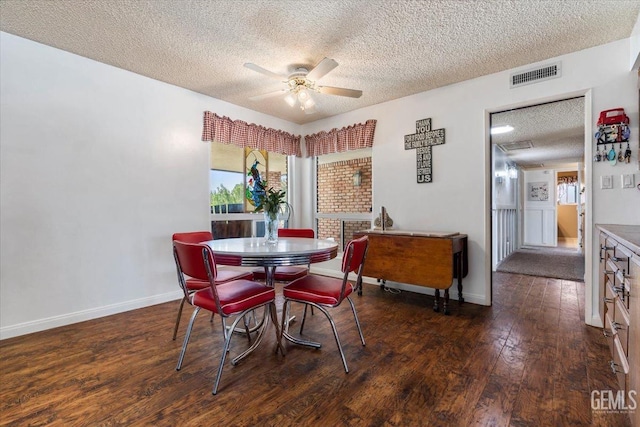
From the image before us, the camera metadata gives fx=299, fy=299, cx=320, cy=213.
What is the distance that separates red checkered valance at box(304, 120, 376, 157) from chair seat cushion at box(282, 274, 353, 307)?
2369 millimetres

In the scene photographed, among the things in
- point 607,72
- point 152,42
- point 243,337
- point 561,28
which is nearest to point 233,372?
point 243,337

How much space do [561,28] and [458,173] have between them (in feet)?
4.61

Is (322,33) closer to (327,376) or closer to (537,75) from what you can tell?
(537,75)

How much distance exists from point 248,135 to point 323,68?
1923 mm

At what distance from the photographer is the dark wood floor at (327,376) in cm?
141

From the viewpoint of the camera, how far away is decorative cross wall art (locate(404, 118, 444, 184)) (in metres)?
3.38

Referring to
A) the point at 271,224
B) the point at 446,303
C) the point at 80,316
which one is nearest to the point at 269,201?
A: the point at 271,224

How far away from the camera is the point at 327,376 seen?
1746 mm

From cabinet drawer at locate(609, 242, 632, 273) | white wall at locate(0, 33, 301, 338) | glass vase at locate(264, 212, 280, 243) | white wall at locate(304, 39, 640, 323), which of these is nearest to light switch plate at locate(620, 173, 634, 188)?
white wall at locate(304, 39, 640, 323)

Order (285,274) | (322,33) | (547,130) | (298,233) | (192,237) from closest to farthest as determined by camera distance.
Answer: (322,33), (285,274), (192,237), (298,233), (547,130)

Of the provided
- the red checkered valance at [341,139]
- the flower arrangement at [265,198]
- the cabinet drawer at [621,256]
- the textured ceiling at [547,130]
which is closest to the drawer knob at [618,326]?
the cabinet drawer at [621,256]

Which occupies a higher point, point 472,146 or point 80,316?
point 472,146

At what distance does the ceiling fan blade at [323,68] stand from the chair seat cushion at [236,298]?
1.66 metres

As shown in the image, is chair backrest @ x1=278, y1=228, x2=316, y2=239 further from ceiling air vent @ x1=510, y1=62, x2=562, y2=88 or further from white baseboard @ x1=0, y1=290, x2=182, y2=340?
ceiling air vent @ x1=510, y1=62, x2=562, y2=88
